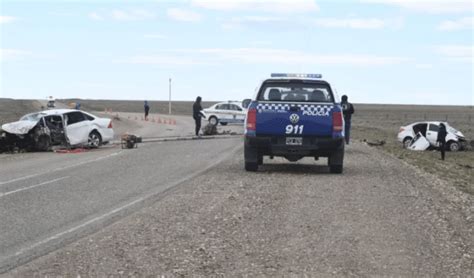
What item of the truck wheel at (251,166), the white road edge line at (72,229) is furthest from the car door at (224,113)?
the white road edge line at (72,229)

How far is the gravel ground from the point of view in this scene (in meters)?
7.61

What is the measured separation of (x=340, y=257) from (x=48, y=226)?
400 cm

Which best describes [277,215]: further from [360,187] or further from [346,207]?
[360,187]

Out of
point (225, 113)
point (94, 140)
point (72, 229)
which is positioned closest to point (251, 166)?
point (72, 229)

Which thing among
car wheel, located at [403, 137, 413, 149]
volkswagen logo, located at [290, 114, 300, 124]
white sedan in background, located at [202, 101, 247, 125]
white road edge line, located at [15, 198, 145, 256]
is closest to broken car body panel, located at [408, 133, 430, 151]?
car wheel, located at [403, 137, 413, 149]

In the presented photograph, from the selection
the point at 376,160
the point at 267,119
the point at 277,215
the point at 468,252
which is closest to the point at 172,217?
the point at 277,215

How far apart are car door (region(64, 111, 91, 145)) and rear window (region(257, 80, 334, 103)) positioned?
40.5ft

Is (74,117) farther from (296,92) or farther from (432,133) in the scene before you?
(432,133)

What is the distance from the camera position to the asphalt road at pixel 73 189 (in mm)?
9227

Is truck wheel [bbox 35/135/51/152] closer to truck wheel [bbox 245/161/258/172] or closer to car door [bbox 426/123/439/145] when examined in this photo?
truck wheel [bbox 245/161/258/172]

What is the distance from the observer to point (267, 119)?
16031 mm

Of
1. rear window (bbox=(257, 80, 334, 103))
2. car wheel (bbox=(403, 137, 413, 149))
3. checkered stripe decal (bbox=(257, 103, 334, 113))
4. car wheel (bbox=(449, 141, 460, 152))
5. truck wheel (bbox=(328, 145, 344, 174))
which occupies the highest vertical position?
rear window (bbox=(257, 80, 334, 103))

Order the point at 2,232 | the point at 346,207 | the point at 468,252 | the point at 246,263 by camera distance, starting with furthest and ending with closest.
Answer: the point at 346,207
the point at 2,232
the point at 468,252
the point at 246,263

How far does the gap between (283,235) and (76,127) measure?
19258mm
